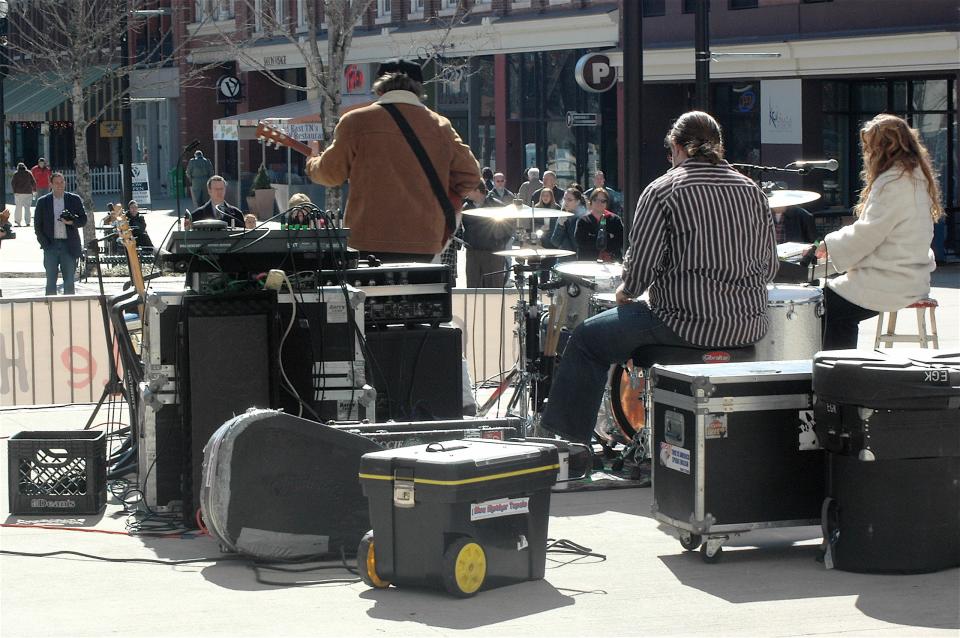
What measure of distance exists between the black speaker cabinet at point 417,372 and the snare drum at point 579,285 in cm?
82

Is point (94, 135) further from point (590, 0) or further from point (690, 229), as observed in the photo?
point (690, 229)

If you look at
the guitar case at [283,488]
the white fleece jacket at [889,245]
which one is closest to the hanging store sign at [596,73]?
the white fleece jacket at [889,245]

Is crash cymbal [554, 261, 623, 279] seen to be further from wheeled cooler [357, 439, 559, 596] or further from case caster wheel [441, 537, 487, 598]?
case caster wheel [441, 537, 487, 598]

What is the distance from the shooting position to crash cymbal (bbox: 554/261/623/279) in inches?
338

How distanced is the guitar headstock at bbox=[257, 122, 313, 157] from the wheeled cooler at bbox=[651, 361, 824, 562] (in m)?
3.22

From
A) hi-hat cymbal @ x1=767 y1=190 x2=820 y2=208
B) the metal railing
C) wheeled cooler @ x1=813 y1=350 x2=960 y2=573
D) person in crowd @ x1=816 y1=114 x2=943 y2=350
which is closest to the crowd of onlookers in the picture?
hi-hat cymbal @ x1=767 y1=190 x2=820 y2=208

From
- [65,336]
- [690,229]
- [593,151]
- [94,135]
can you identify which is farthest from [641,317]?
[94,135]

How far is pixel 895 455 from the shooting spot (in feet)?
19.0

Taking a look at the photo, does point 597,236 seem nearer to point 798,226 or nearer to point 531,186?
point 798,226

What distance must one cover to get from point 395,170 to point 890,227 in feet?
8.55

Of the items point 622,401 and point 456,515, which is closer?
point 456,515

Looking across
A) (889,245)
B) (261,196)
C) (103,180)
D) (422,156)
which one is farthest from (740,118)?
(103,180)

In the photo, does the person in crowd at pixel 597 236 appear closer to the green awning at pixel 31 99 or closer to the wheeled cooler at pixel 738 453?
the wheeled cooler at pixel 738 453

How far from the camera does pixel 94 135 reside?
184ft
